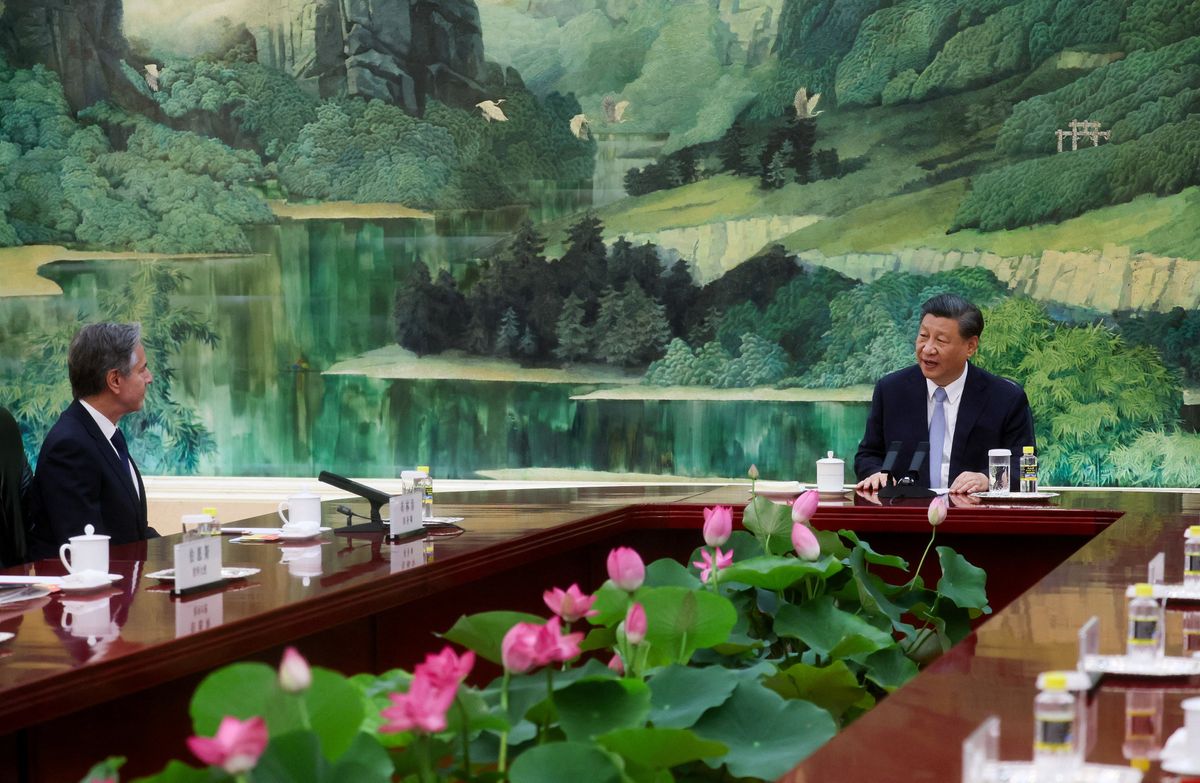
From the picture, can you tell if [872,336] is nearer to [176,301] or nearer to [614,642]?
[176,301]

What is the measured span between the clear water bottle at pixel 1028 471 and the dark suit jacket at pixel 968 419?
9.5 inches

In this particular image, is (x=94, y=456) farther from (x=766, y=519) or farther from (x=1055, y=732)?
(x=1055, y=732)

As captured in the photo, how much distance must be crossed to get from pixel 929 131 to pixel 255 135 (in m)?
4.03

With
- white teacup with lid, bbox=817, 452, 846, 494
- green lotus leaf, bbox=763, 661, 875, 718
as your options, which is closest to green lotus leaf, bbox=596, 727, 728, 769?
green lotus leaf, bbox=763, 661, 875, 718

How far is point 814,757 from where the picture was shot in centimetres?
135

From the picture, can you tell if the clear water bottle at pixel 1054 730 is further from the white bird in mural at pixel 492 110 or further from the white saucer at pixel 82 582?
the white bird in mural at pixel 492 110

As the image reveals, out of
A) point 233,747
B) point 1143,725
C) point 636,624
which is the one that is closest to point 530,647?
point 636,624

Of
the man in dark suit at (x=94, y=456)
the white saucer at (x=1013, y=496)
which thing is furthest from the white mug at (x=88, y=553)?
the white saucer at (x=1013, y=496)

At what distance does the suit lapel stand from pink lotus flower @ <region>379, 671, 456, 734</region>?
439 centimetres

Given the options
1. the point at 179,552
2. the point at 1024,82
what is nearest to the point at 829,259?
the point at 1024,82

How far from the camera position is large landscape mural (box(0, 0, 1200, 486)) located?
7.65 metres

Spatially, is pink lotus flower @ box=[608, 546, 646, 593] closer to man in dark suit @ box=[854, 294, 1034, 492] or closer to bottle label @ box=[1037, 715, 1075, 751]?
bottle label @ box=[1037, 715, 1075, 751]

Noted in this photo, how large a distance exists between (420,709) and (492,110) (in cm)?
773

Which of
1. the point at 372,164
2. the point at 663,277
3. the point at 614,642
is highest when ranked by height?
the point at 372,164
